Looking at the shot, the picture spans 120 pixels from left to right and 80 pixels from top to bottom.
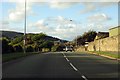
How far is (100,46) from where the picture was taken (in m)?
69.9

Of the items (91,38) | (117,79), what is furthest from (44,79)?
(91,38)

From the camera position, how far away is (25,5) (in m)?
54.0

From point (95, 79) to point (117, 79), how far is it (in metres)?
1.01

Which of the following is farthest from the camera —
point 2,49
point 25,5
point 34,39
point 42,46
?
point 34,39

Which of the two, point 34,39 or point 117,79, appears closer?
point 117,79

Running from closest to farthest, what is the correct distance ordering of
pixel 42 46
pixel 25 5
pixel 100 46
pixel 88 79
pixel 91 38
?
pixel 88 79 → pixel 25 5 → pixel 100 46 → pixel 42 46 → pixel 91 38

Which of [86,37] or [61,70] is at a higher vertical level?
[86,37]

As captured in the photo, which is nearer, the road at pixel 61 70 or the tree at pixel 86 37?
the road at pixel 61 70

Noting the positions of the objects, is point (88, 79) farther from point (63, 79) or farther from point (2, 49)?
point (2, 49)

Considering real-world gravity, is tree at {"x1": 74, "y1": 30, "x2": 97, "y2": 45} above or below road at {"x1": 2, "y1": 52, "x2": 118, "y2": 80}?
above

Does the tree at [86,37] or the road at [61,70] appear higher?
the tree at [86,37]

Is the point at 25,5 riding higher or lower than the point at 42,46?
higher

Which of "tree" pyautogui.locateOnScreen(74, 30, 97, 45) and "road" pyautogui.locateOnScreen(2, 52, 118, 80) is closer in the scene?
"road" pyautogui.locateOnScreen(2, 52, 118, 80)

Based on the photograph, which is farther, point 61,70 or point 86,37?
point 86,37
